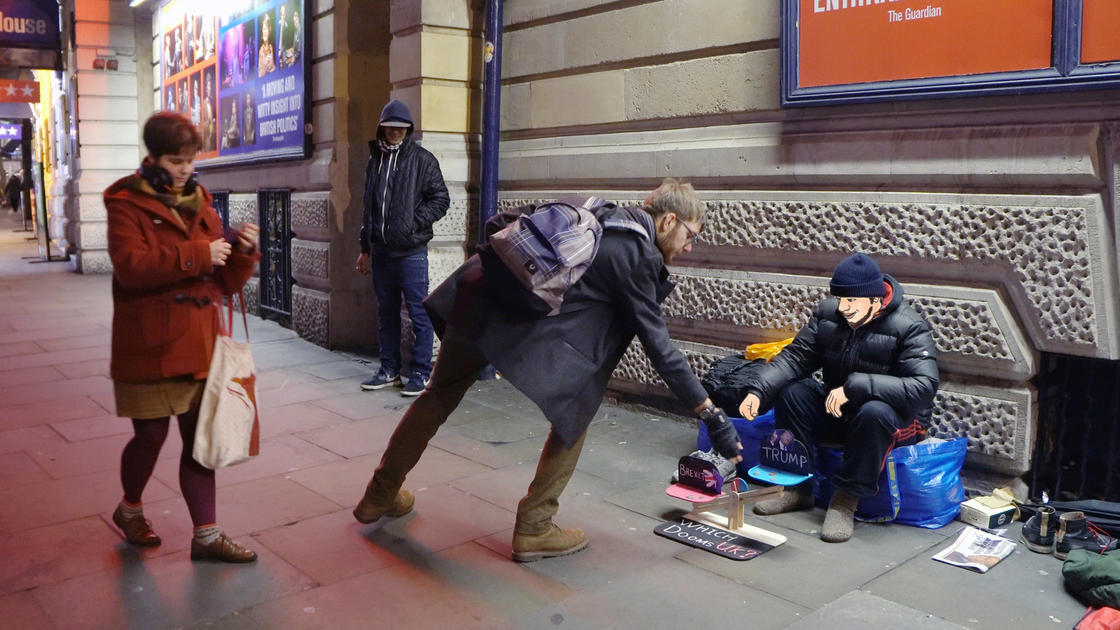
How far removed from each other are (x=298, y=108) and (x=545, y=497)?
22.1 feet

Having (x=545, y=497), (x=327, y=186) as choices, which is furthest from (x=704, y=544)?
(x=327, y=186)

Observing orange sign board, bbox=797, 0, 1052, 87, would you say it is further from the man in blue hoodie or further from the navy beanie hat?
the man in blue hoodie

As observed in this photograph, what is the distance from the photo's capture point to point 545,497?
154 inches

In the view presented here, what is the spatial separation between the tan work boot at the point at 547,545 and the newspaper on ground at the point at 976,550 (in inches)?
57.8

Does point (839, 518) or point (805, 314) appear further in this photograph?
point (805, 314)

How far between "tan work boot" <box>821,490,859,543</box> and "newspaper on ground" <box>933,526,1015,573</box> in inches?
14.4

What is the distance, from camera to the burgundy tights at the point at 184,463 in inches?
147

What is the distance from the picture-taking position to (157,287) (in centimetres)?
358

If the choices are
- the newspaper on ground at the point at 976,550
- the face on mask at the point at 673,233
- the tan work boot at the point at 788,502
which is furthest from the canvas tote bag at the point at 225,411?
the newspaper on ground at the point at 976,550

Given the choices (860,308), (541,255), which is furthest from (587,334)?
(860,308)

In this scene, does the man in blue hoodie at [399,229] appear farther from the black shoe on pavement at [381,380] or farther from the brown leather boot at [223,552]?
the brown leather boot at [223,552]

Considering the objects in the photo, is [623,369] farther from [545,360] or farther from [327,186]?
[327,186]

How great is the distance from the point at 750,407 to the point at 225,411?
7.55ft

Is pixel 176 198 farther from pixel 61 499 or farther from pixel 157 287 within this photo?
pixel 61 499
